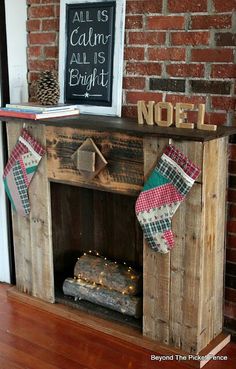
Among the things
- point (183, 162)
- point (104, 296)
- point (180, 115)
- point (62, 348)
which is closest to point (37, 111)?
point (180, 115)

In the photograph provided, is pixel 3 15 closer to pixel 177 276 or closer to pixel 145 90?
pixel 145 90

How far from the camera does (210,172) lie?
221 centimetres

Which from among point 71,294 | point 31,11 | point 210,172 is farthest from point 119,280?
point 31,11

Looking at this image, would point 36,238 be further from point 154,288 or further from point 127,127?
point 127,127

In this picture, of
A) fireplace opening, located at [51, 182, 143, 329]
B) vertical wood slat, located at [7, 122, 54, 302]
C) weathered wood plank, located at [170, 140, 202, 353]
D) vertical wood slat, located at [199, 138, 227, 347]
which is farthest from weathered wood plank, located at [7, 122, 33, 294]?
vertical wood slat, located at [199, 138, 227, 347]

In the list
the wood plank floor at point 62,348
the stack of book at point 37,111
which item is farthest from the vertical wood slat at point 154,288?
the stack of book at point 37,111

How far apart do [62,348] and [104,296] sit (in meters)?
0.35

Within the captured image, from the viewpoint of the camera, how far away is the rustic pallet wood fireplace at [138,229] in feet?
7.30

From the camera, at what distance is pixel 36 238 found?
2834 millimetres

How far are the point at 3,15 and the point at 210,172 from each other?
4.87ft

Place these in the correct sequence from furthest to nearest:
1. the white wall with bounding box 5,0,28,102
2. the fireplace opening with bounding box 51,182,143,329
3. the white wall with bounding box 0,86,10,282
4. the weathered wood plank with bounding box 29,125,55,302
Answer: the white wall with bounding box 0,86,10,282
the white wall with bounding box 5,0,28,102
the fireplace opening with bounding box 51,182,143,329
the weathered wood plank with bounding box 29,125,55,302

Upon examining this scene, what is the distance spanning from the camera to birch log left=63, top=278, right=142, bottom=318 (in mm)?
2605

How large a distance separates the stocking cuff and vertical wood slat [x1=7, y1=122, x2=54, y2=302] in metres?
0.73

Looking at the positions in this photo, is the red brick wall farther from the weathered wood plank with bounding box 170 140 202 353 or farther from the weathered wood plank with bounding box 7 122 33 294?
the weathered wood plank with bounding box 7 122 33 294
